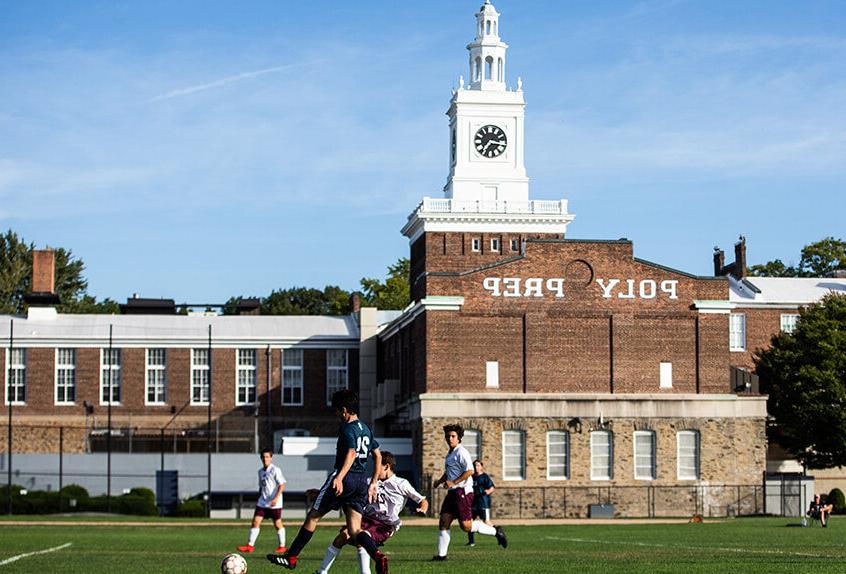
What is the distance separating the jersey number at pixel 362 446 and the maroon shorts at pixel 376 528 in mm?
1401

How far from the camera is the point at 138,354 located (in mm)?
78375

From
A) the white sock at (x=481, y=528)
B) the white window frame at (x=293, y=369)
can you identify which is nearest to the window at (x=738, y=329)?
the white window frame at (x=293, y=369)

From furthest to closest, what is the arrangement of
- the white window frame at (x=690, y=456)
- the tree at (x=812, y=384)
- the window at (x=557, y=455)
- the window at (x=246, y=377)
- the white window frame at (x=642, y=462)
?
the window at (x=246, y=377), the tree at (x=812, y=384), the white window frame at (x=690, y=456), the white window frame at (x=642, y=462), the window at (x=557, y=455)

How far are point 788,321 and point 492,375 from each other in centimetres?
2242

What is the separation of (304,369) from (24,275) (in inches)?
1643

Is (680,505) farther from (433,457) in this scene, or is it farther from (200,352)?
(200,352)

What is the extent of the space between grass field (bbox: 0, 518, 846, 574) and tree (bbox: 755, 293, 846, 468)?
32457mm

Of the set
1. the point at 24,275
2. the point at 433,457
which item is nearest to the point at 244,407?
the point at 433,457

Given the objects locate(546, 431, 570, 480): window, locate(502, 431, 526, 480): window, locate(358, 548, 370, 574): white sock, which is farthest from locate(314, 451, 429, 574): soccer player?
locate(546, 431, 570, 480): window

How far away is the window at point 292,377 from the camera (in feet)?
261

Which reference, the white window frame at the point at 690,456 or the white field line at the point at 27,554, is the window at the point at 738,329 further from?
the white field line at the point at 27,554

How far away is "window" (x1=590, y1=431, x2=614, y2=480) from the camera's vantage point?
213 feet

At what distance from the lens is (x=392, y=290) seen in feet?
338

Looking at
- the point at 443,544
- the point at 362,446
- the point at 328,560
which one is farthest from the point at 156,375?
the point at 362,446
